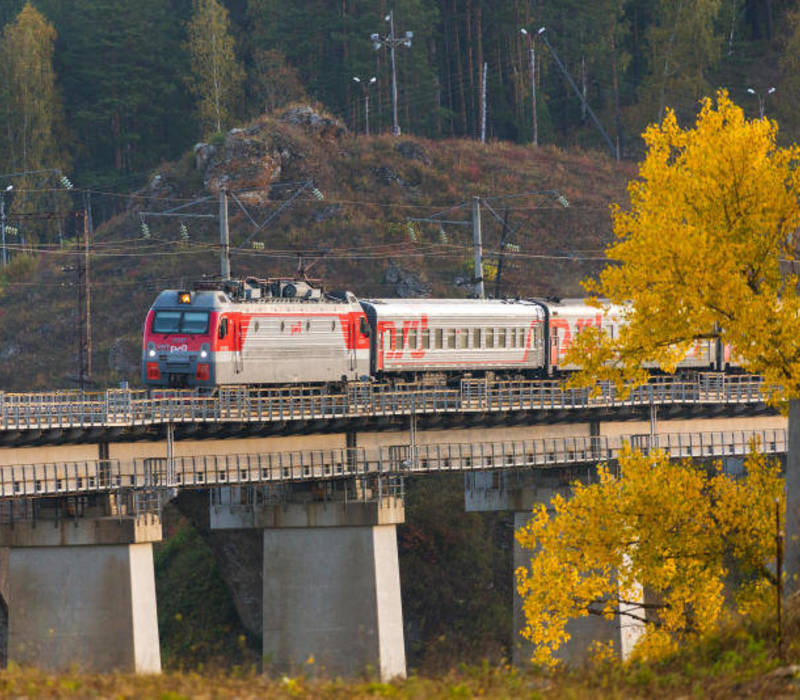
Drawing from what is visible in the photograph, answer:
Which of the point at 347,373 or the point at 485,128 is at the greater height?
the point at 485,128

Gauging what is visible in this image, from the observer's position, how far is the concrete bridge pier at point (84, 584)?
52188mm

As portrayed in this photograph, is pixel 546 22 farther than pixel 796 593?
Yes

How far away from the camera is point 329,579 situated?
59188mm

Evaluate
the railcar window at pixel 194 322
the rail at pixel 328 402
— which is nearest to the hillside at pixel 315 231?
the rail at pixel 328 402

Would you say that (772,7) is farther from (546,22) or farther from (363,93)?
(363,93)

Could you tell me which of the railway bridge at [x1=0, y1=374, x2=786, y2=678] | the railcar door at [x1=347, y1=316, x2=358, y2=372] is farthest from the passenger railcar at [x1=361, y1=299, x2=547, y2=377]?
the railcar door at [x1=347, y1=316, x2=358, y2=372]

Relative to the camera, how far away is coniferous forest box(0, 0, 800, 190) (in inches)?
5399

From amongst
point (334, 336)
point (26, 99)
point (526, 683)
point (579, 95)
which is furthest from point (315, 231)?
point (526, 683)

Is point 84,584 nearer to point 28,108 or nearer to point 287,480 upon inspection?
point 287,480

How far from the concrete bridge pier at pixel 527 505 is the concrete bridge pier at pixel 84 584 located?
18418 mm

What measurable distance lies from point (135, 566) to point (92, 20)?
98.6 m

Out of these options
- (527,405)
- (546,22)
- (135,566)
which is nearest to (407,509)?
(527,405)

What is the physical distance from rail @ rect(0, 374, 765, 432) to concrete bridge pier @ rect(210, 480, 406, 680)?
12.9 feet

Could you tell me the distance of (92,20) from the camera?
14250 cm
